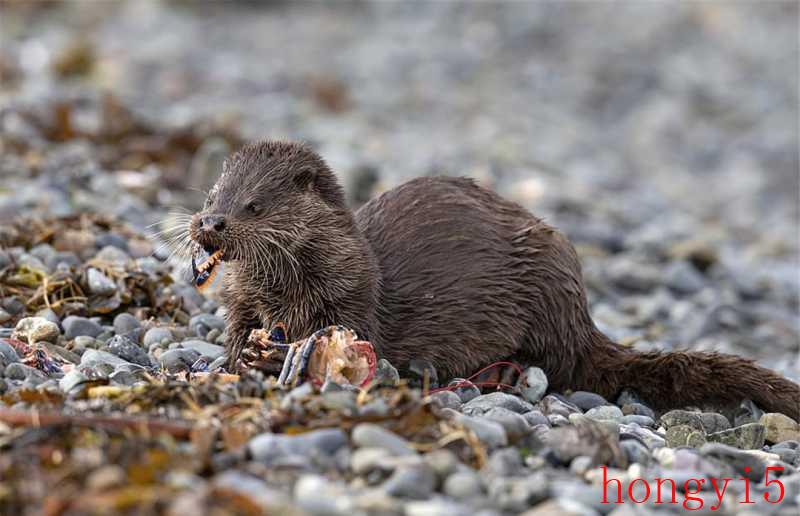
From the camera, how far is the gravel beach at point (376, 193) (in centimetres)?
323

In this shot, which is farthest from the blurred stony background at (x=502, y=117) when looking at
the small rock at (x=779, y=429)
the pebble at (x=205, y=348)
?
the pebble at (x=205, y=348)

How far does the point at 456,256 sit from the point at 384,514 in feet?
7.23

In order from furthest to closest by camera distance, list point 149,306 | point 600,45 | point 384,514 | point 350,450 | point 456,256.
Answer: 1. point 600,45
2. point 149,306
3. point 456,256
4. point 350,450
5. point 384,514

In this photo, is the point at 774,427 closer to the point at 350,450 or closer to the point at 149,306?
the point at 350,450

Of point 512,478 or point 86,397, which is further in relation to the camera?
point 86,397

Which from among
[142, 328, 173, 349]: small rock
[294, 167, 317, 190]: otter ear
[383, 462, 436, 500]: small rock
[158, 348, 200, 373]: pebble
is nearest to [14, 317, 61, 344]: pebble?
[142, 328, 173, 349]: small rock

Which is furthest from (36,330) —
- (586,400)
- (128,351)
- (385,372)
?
(586,400)

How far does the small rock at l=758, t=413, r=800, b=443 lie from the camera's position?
463cm

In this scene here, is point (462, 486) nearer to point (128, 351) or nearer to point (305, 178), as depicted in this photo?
point (305, 178)

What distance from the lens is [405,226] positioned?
5035 mm

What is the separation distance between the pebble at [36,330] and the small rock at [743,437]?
269cm

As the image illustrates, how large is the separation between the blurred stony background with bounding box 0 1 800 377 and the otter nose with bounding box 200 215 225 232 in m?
2.46

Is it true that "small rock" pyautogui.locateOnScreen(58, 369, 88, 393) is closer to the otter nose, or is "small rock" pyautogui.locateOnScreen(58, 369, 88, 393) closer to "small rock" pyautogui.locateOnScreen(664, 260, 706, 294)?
the otter nose

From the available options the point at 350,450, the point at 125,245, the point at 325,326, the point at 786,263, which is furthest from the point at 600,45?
the point at 350,450
